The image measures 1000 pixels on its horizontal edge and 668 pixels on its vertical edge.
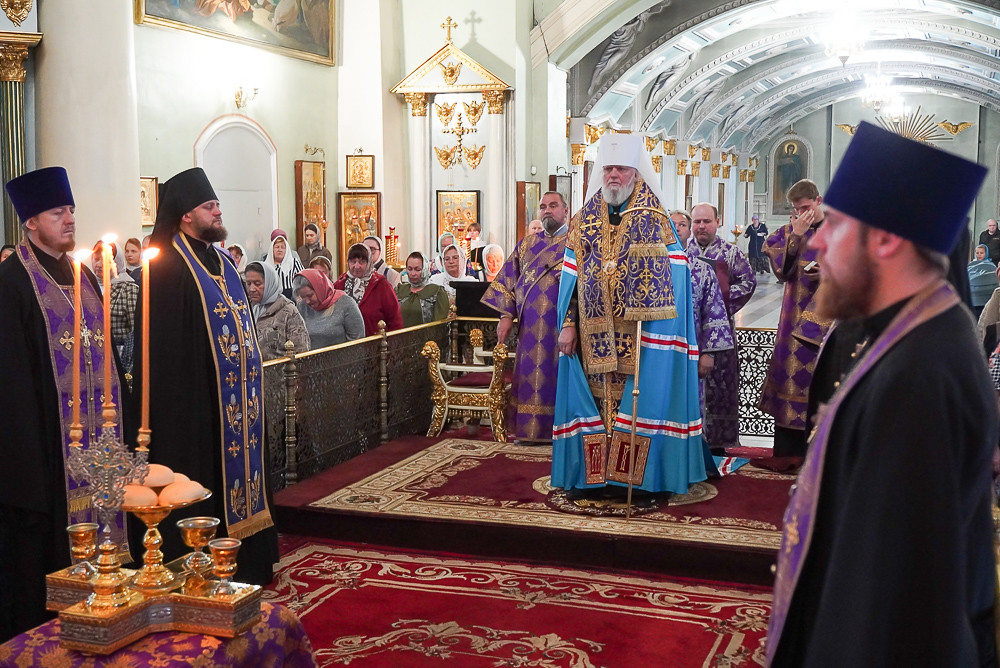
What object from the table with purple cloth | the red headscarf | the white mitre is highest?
the white mitre

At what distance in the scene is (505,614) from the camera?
177 inches

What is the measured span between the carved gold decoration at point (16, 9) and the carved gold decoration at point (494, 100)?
240 inches

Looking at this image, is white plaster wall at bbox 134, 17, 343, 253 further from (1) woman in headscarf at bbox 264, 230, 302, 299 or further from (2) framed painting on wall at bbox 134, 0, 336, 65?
(1) woman in headscarf at bbox 264, 230, 302, 299

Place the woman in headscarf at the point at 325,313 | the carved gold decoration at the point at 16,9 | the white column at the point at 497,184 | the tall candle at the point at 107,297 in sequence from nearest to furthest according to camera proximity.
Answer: the tall candle at the point at 107,297
the woman in headscarf at the point at 325,313
the carved gold decoration at the point at 16,9
the white column at the point at 497,184

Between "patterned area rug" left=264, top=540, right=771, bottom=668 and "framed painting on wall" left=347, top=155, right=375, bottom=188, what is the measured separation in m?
9.84

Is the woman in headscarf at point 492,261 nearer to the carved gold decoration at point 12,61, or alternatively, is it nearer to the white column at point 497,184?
the white column at point 497,184

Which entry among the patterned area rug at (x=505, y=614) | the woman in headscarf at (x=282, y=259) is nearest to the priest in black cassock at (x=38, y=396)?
the patterned area rug at (x=505, y=614)

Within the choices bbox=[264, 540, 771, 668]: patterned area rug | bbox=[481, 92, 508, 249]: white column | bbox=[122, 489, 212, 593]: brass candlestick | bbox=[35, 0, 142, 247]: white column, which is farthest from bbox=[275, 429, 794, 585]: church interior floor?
bbox=[481, 92, 508, 249]: white column

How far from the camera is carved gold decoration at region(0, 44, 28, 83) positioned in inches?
353

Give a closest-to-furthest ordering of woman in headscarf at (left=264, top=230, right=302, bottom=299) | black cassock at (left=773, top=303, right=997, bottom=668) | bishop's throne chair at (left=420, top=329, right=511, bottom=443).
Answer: black cassock at (left=773, top=303, right=997, bottom=668) < bishop's throne chair at (left=420, top=329, right=511, bottom=443) < woman in headscarf at (left=264, top=230, right=302, bottom=299)

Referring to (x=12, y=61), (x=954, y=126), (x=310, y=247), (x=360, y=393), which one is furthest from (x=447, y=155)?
(x=954, y=126)

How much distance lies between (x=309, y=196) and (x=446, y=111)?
216cm

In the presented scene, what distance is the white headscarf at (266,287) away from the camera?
21.1 ft

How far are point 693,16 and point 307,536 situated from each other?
1337cm
